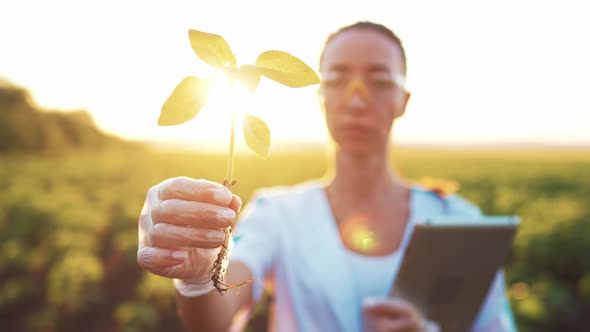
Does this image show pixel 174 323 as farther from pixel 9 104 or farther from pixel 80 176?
pixel 9 104

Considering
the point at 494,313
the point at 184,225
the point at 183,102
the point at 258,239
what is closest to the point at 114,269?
the point at 258,239

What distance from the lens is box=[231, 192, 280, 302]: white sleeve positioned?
2.09m

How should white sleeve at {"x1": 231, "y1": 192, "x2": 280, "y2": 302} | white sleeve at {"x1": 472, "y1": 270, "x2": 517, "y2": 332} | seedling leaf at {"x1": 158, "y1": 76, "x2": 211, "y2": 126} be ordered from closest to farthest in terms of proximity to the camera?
seedling leaf at {"x1": 158, "y1": 76, "x2": 211, "y2": 126}, white sleeve at {"x1": 231, "y1": 192, "x2": 280, "y2": 302}, white sleeve at {"x1": 472, "y1": 270, "x2": 517, "y2": 332}

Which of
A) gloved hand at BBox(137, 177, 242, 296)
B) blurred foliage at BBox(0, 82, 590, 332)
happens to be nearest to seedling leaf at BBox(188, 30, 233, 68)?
gloved hand at BBox(137, 177, 242, 296)

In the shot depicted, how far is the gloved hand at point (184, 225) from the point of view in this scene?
3.29 feet

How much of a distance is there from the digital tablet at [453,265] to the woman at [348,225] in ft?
0.37

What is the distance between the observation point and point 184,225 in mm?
1070

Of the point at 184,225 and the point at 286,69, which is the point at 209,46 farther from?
the point at 184,225

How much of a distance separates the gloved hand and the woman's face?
3.72ft

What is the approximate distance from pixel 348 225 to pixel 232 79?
1778 mm

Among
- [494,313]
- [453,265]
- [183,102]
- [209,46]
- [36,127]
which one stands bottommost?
[36,127]

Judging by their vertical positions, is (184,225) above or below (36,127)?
above

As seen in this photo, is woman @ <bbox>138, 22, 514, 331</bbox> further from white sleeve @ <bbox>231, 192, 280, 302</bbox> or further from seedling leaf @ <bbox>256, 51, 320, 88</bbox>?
seedling leaf @ <bbox>256, 51, 320, 88</bbox>

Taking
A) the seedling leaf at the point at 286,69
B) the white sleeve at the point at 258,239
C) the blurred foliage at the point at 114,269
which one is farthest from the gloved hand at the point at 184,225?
the blurred foliage at the point at 114,269
